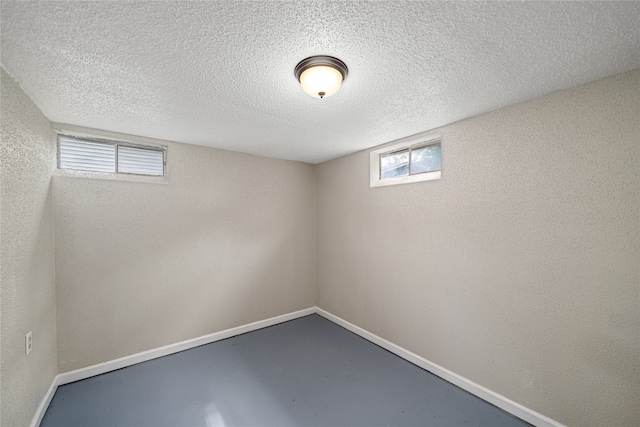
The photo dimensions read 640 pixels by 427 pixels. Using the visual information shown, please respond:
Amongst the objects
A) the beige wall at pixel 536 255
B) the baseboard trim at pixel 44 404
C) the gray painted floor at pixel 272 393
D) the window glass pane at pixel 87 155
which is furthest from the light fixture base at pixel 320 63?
the baseboard trim at pixel 44 404

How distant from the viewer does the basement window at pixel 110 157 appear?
224cm

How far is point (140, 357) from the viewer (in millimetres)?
2471

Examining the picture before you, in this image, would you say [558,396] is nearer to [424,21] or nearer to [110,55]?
[424,21]

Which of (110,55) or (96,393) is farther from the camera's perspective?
(96,393)

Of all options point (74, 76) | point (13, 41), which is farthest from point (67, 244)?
point (13, 41)

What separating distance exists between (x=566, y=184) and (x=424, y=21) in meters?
1.40

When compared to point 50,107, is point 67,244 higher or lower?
lower

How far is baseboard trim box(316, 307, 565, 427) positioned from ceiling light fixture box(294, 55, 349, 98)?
2.42 metres

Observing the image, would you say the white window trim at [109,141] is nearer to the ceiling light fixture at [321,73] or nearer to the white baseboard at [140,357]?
the white baseboard at [140,357]

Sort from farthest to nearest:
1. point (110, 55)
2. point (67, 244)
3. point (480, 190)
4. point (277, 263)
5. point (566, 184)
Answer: point (277, 263) → point (67, 244) → point (480, 190) → point (566, 184) → point (110, 55)

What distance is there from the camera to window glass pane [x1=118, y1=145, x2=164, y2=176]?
247 cm

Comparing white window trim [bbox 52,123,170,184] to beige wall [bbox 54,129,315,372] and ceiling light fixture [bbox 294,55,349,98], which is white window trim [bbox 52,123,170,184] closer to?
beige wall [bbox 54,129,315,372]

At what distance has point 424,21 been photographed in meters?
1.08

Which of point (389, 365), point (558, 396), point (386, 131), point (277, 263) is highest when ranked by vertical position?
point (386, 131)
